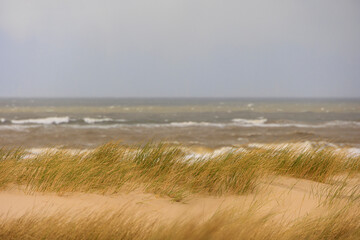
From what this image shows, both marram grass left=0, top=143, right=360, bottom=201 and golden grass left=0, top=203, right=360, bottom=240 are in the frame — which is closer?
golden grass left=0, top=203, right=360, bottom=240

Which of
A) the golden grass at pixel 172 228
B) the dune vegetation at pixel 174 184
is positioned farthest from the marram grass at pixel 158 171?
the golden grass at pixel 172 228

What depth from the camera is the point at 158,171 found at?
510 cm

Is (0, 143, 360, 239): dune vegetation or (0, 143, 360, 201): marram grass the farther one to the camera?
(0, 143, 360, 201): marram grass

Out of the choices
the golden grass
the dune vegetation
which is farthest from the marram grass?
the golden grass

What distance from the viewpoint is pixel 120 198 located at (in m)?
4.15

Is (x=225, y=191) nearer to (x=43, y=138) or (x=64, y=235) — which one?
(x=64, y=235)

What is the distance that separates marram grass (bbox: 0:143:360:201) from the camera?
14.5 ft

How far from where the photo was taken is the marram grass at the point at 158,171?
4.43 meters

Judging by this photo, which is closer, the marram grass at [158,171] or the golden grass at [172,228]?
the golden grass at [172,228]

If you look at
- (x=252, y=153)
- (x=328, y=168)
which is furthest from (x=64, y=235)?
(x=328, y=168)

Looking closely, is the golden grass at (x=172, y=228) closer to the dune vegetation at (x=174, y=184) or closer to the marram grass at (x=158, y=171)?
the dune vegetation at (x=174, y=184)

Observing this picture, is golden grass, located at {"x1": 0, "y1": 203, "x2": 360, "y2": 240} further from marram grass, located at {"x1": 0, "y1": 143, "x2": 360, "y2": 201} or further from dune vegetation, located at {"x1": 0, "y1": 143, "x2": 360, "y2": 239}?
marram grass, located at {"x1": 0, "y1": 143, "x2": 360, "y2": 201}

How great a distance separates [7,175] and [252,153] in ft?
13.0

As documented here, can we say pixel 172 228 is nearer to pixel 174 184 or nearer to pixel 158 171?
Result: pixel 174 184
